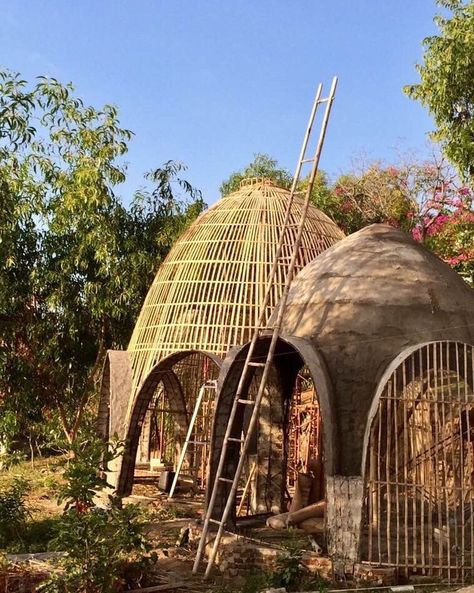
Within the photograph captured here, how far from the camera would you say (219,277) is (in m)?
13.8

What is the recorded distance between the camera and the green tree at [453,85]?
1343cm

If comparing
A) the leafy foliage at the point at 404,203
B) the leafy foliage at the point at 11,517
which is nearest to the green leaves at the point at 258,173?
the leafy foliage at the point at 404,203

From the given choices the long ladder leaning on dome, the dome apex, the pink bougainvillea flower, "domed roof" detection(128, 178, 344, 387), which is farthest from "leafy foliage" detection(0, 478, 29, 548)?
the pink bougainvillea flower

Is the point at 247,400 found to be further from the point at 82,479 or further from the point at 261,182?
the point at 261,182

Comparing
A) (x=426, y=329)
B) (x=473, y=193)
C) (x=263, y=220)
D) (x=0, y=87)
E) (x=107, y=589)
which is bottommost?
(x=107, y=589)

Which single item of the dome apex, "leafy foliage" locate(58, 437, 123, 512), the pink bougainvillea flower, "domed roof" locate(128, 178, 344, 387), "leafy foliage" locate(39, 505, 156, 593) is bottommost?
"leafy foliage" locate(39, 505, 156, 593)

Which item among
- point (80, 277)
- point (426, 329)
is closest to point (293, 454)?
point (80, 277)

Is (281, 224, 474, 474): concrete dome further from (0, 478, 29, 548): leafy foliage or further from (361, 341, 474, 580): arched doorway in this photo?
(0, 478, 29, 548): leafy foliage

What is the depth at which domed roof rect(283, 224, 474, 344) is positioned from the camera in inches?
363

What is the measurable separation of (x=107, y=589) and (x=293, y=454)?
32.9 feet

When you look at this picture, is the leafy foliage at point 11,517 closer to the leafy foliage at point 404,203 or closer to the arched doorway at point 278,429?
the arched doorway at point 278,429

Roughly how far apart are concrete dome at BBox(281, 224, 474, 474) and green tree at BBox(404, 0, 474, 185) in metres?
4.20

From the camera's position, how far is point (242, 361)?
984cm

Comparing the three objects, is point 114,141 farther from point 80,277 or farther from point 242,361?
point 242,361
